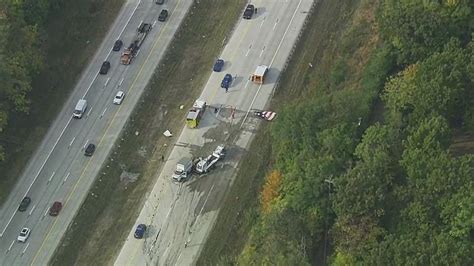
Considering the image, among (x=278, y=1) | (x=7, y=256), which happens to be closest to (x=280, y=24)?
(x=278, y=1)

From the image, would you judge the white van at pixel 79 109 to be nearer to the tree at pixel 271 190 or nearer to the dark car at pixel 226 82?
the dark car at pixel 226 82

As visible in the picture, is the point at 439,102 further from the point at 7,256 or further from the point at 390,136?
the point at 7,256

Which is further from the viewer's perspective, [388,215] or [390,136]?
[390,136]

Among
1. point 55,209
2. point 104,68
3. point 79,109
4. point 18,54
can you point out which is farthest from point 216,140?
point 18,54

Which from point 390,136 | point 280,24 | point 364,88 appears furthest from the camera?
point 280,24

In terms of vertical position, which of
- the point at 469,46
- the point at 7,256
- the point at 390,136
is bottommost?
the point at 7,256

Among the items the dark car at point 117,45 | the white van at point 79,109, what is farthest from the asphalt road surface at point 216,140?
the dark car at point 117,45

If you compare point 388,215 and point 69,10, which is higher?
point 69,10

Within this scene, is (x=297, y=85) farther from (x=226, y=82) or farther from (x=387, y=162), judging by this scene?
(x=387, y=162)
